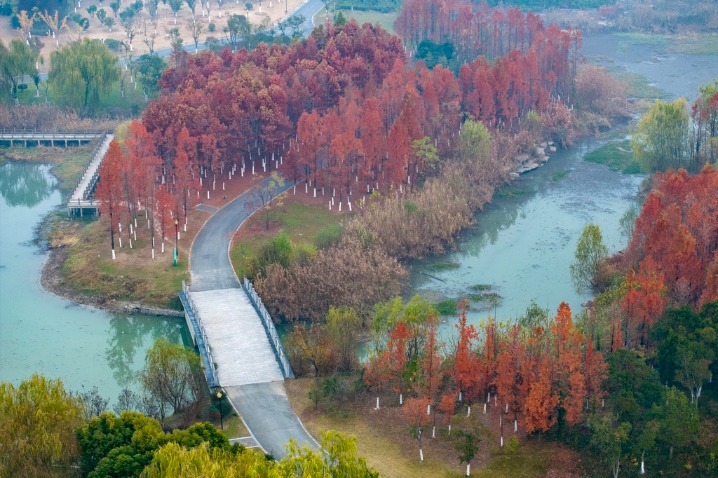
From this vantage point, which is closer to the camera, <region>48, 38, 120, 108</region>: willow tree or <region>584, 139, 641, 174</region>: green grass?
<region>584, 139, 641, 174</region>: green grass

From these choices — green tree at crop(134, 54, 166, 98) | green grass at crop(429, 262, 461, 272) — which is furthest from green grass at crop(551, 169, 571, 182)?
green tree at crop(134, 54, 166, 98)

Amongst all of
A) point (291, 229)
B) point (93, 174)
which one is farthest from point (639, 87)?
point (93, 174)

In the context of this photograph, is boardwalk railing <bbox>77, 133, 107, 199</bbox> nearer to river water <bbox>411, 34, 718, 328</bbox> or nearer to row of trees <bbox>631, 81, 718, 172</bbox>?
river water <bbox>411, 34, 718, 328</bbox>

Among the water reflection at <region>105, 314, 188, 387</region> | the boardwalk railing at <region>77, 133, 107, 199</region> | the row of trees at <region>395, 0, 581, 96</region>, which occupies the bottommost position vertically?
the water reflection at <region>105, 314, 188, 387</region>

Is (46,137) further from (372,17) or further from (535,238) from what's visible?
(372,17)

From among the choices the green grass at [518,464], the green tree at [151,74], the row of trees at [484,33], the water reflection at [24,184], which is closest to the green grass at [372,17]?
the row of trees at [484,33]
